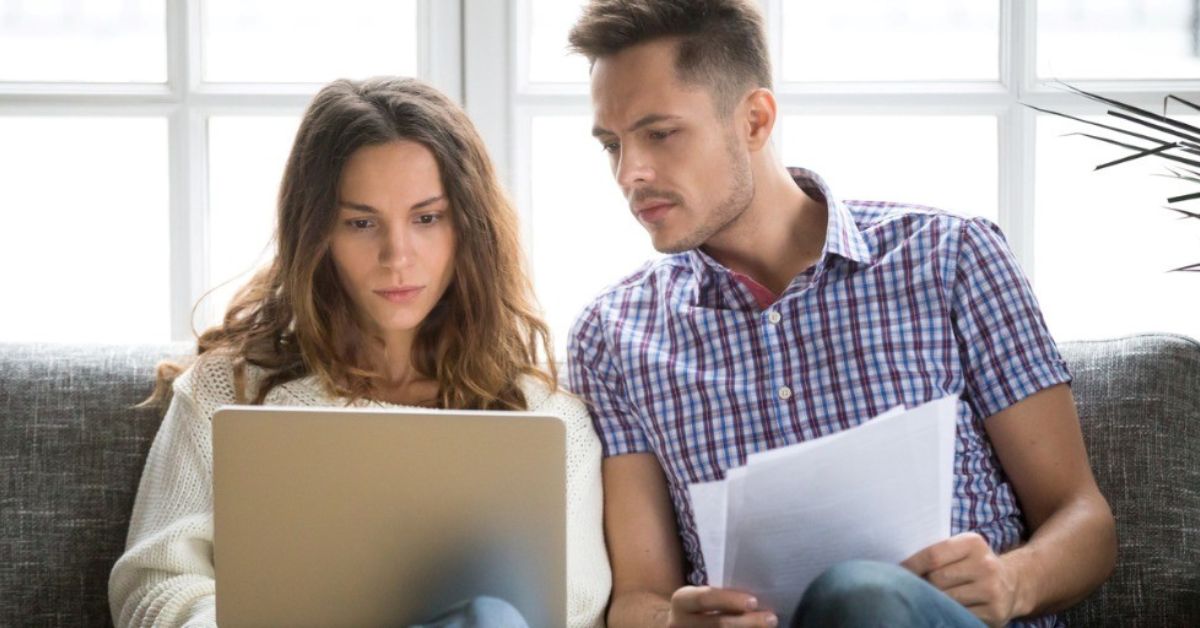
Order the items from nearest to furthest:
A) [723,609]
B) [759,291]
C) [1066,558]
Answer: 1. [723,609]
2. [1066,558]
3. [759,291]

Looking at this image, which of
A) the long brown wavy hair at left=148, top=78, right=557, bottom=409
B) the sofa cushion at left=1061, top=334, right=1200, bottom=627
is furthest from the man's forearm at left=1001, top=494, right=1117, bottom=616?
the long brown wavy hair at left=148, top=78, right=557, bottom=409

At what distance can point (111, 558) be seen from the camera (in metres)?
1.82

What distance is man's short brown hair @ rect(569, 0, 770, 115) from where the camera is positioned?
1771 mm

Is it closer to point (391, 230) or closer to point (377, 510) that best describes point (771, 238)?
point (391, 230)

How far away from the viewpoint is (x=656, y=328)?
181 cm

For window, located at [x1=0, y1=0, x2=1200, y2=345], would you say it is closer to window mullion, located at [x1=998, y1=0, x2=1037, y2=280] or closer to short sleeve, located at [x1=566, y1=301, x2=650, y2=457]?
window mullion, located at [x1=998, y1=0, x2=1037, y2=280]

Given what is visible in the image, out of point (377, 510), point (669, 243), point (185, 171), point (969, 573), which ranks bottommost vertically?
point (969, 573)

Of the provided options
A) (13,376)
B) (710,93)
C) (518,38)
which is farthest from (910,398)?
(13,376)

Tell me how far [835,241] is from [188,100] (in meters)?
1.27

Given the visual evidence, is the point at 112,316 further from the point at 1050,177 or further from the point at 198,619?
the point at 1050,177

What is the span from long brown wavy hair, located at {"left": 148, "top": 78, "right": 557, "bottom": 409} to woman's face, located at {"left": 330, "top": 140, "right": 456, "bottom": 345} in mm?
17

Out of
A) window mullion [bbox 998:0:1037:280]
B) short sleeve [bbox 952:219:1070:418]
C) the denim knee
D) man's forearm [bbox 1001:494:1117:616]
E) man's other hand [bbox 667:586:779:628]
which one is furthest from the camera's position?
window mullion [bbox 998:0:1037:280]

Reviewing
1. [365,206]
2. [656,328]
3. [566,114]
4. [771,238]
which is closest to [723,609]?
[656,328]

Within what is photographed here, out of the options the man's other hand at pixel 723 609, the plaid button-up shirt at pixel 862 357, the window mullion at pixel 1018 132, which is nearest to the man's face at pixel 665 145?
the plaid button-up shirt at pixel 862 357
